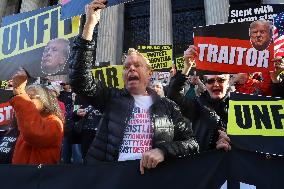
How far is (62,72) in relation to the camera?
4277 mm

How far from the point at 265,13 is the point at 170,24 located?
1172 centimetres

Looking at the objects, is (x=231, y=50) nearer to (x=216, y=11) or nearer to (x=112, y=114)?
(x=112, y=114)

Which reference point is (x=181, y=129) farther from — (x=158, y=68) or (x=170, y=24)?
(x=170, y=24)

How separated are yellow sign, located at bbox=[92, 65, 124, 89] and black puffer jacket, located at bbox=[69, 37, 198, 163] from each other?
11.3 ft

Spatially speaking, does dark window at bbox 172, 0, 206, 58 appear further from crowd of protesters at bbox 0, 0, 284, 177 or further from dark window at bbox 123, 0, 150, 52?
crowd of protesters at bbox 0, 0, 284, 177

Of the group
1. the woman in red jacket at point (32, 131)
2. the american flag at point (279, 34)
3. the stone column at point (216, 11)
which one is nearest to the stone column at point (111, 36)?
the stone column at point (216, 11)

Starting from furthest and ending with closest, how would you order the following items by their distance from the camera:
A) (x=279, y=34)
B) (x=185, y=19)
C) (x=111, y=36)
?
(x=185, y=19), (x=111, y=36), (x=279, y=34)

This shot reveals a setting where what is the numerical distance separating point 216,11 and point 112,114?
14.0 meters

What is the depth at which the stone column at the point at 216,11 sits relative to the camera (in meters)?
15.9

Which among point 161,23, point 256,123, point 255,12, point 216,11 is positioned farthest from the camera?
point 161,23

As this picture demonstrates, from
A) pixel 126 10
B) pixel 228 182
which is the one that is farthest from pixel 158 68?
pixel 126 10

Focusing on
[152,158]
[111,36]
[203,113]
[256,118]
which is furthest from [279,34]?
[111,36]

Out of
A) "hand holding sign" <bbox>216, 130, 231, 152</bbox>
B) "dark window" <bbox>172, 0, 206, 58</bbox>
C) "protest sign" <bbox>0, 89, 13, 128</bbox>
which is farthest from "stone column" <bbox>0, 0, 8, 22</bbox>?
"hand holding sign" <bbox>216, 130, 231, 152</bbox>

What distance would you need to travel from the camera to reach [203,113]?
3.63 meters
